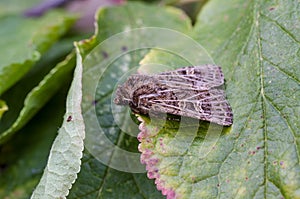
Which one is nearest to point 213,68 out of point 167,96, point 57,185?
point 167,96

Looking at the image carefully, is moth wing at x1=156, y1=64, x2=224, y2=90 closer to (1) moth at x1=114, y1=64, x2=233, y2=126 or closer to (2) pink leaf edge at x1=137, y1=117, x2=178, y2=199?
(1) moth at x1=114, y1=64, x2=233, y2=126

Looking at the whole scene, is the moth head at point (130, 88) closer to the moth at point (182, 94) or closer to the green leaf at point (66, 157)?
the moth at point (182, 94)

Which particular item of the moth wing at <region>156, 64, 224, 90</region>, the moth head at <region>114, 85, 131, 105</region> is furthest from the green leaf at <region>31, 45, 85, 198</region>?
the moth wing at <region>156, 64, 224, 90</region>

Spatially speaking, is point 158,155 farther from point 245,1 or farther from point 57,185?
point 245,1

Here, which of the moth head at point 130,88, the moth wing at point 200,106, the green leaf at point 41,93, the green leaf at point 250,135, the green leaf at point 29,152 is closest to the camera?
the green leaf at point 250,135

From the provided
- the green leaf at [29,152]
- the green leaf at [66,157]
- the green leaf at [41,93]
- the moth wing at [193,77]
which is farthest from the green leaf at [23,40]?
the moth wing at [193,77]

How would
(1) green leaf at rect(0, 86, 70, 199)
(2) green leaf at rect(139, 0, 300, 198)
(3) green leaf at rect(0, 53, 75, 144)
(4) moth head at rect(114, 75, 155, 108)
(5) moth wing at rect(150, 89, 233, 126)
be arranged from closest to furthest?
1. (2) green leaf at rect(139, 0, 300, 198)
2. (5) moth wing at rect(150, 89, 233, 126)
3. (4) moth head at rect(114, 75, 155, 108)
4. (3) green leaf at rect(0, 53, 75, 144)
5. (1) green leaf at rect(0, 86, 70, 199)

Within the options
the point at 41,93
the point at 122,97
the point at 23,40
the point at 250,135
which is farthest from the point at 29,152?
the point at 250,135
